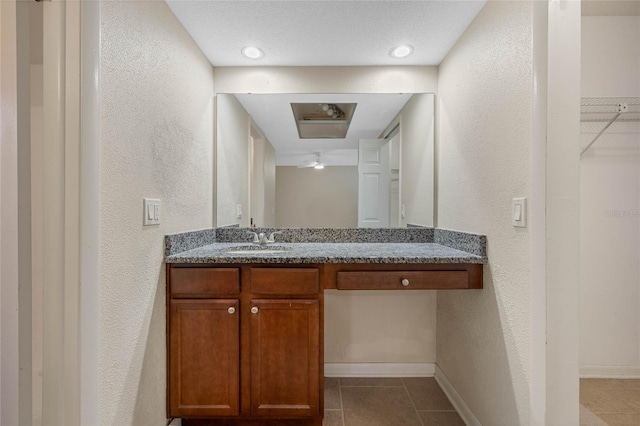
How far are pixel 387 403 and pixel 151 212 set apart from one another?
1.65m

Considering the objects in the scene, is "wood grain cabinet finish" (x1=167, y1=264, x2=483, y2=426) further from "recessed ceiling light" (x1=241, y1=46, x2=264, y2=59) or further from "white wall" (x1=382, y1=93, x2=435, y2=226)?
"recessed ceiling light" (x1=241, y1=46, x2=264, y2=59)

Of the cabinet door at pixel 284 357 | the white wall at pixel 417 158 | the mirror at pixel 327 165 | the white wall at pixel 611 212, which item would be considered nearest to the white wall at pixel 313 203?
the mirror at pixel 327 165

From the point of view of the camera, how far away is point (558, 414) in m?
1.10

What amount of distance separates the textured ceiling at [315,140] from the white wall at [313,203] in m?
0.15

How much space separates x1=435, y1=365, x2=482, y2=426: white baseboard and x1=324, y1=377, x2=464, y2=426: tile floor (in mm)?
26

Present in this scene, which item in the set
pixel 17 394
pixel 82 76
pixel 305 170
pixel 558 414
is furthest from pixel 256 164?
pixel 558 414

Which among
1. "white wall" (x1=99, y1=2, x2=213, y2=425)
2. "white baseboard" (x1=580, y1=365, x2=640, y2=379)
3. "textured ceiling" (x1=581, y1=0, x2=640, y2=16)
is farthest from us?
"white baseboard" (x1=580, y1=365, x2=640, y2=379)

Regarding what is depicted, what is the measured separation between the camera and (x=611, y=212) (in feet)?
6.41

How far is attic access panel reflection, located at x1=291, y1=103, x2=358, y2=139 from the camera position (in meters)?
2.11

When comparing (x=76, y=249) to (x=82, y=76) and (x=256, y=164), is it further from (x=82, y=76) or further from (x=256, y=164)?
(x=256, y=164)

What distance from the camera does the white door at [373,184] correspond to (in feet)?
6.97

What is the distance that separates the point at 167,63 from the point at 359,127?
1.20m

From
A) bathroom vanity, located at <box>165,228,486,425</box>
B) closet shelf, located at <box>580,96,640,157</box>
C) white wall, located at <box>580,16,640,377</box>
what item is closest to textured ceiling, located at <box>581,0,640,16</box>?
white wall, located at <box>580,16,640,377</box>

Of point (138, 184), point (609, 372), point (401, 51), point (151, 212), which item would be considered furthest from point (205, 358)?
point (609, 372)
